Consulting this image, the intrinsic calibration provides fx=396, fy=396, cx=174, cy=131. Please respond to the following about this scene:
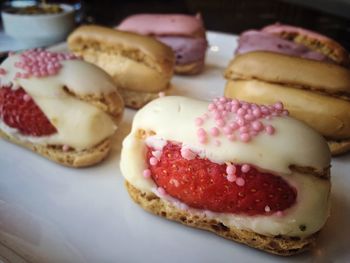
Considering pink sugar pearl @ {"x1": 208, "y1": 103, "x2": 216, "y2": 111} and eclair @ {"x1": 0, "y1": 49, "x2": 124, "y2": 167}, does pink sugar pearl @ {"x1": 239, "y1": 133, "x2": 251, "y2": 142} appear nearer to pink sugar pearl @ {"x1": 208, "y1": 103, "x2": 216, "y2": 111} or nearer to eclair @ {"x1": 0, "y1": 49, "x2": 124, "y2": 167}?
pink sugar pearl @ {"x1": 208, "y1": 103, "x2": 216, "y2": 111}

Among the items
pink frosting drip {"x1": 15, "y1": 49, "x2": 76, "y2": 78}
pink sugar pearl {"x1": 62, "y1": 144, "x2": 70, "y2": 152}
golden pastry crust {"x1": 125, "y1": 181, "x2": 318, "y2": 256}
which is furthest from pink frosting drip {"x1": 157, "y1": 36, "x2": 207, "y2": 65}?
golden pastry crust {"x1": 125, "y1": 181, "x2": 318, "y2": 256}

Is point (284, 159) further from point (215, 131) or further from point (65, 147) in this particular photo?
point (65, 147)

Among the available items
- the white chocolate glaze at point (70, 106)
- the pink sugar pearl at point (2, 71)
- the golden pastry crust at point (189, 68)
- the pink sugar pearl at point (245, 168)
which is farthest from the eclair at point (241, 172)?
the golden pastry crust at point (189, 68)

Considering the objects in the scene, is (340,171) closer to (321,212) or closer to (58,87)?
(321,212)

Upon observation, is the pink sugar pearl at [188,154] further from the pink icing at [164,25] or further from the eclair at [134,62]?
the pink icing at [164,25]

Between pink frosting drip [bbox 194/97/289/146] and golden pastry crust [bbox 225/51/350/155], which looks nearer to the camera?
pink frosting drip [bbox 194/97/289/146]

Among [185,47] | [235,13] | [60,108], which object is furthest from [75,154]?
[235,13]

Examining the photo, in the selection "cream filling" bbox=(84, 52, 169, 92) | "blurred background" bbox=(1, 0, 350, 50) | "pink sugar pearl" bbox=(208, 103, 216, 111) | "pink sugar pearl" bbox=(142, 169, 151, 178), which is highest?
"pink sugar pearl" bbox=(208, 103, 216, 111)
